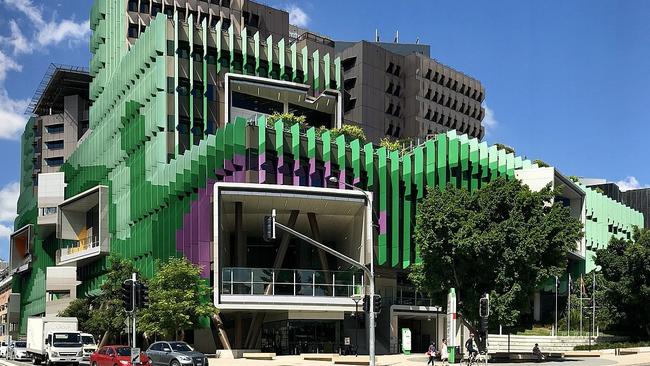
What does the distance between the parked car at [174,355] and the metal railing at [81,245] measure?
175ft

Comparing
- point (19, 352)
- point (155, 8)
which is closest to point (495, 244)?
point (19, 352)

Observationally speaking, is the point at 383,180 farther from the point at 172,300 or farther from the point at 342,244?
the point at 172,300

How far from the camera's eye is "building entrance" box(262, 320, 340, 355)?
6475 cm

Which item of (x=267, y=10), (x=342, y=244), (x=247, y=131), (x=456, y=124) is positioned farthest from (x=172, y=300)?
A: (x=456, y=124)

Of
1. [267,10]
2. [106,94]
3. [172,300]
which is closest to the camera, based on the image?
[172,300]

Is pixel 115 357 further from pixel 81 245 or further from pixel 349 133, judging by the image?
pixel 81 245

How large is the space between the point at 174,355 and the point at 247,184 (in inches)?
950

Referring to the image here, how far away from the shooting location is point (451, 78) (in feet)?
457

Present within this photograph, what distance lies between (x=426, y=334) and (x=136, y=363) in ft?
128

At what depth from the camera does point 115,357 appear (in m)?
41.5

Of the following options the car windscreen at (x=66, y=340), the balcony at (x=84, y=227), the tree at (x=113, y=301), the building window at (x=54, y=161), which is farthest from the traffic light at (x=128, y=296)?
the building window at (x=54, y=161)

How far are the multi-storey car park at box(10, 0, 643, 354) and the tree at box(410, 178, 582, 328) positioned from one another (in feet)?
16.5

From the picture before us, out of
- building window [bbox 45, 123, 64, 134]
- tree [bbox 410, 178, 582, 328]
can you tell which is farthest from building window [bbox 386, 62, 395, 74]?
tree [bbox 410, 178, 582, 328]

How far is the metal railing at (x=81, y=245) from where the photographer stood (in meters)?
96.3
